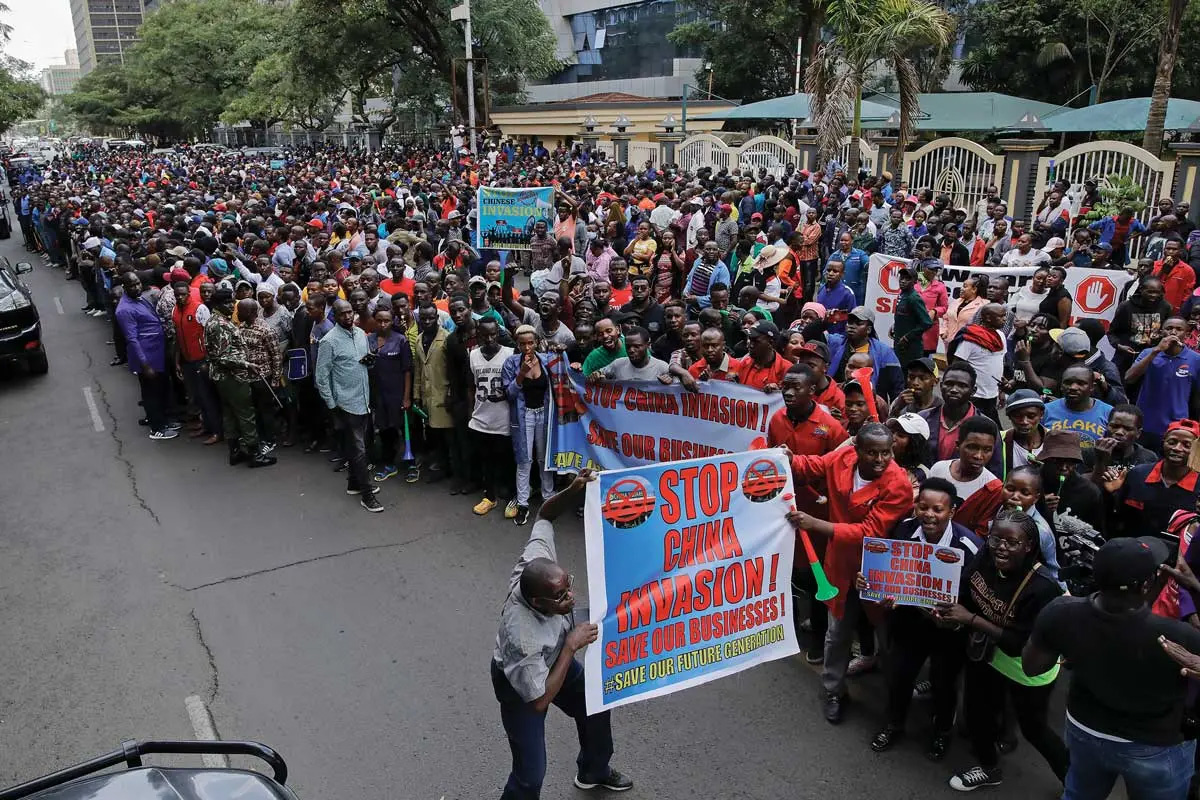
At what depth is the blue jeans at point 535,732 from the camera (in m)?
3.76

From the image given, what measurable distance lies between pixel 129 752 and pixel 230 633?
117 inches

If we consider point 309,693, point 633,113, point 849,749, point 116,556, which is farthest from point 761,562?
point 633,113

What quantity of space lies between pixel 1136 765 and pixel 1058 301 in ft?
21.0

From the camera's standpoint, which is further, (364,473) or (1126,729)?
(364,473)

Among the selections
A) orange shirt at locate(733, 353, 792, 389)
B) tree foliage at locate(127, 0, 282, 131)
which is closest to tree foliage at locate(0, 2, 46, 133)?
tree foliage at locate(127, 0, 282, 131)

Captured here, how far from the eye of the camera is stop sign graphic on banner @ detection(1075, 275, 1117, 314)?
9.19 meters

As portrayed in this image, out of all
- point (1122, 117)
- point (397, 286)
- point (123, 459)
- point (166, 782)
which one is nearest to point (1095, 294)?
point (397, 286)

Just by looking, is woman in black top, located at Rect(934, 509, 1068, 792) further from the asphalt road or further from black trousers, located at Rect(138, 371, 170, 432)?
black trousers, located at Rect(138, 371, 170, 432)

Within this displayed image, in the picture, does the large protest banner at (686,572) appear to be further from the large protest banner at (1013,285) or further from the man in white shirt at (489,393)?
the large protest banner at (1013,285)

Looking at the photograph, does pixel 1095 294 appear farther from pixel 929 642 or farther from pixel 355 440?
pixel 355 440

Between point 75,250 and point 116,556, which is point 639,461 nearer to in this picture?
point 116,556

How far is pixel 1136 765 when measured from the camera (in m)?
3.24

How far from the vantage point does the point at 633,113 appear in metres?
41.5

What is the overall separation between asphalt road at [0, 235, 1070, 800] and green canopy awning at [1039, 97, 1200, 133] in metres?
21.9
